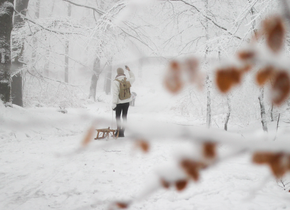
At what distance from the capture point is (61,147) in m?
4.59

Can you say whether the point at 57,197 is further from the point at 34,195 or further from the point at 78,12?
the point at 78,12

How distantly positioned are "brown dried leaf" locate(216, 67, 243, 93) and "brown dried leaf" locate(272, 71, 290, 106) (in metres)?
0.10

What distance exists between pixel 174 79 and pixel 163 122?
0.15m

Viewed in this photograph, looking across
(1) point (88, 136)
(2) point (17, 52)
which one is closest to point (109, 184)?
(1) point (88, 136)

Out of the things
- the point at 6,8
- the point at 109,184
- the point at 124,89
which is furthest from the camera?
the point at 6,8

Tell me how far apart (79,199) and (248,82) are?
4.03m

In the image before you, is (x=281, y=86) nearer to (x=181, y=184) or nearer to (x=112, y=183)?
(x=181, y=184)

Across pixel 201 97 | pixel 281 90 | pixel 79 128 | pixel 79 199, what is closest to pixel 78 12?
pixel 79 128

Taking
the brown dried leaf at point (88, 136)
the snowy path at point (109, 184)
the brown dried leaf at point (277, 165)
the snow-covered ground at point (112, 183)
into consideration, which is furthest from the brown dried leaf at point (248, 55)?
the snowy path at point (109, 184)

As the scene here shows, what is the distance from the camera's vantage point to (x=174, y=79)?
2.32ft

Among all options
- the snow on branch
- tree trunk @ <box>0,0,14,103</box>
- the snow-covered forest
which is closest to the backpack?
the snow-covered forest

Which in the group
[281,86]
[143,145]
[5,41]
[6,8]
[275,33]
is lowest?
[143,145]

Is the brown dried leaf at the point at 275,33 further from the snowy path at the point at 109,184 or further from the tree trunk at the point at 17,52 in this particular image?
the tree trunk at the point at 17,52

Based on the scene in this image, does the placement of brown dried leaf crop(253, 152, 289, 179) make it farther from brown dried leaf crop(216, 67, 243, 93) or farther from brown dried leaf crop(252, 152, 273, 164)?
brown dried leaf crop(216, 67, 243, 93)
